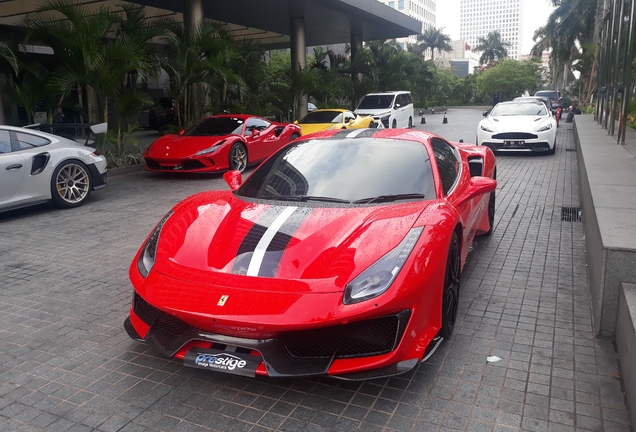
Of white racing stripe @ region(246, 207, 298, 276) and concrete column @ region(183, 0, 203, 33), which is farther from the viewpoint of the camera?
concrete column @ region(183, 0, 203, 33)

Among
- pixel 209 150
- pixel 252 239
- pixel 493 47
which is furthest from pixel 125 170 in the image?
pixel 493 47

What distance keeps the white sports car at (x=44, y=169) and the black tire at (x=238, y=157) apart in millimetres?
3183

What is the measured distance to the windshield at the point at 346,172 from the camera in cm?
399

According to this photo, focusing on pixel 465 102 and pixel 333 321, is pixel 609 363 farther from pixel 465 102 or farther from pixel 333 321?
pixel 465 102

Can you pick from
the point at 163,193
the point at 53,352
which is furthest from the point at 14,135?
the point at 53,352

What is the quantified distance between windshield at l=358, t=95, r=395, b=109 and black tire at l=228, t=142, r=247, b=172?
1053 cm

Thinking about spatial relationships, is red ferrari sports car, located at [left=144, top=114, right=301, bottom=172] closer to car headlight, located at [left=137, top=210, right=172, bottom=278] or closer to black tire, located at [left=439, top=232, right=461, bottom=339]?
car headlight, located at [left=137, top=210, right=172, bottom=278]

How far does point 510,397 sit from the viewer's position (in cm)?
299

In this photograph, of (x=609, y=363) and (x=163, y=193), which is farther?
(x=163, y=193)

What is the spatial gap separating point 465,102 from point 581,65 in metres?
29.3

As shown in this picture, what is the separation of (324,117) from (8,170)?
1069cm

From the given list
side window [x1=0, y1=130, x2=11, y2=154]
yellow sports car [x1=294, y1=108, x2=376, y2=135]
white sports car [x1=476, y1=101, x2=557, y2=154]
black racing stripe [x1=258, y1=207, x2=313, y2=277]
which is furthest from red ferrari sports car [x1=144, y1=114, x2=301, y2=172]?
black racing stripe [x1=258, y1=207, x2=313, y2=277]

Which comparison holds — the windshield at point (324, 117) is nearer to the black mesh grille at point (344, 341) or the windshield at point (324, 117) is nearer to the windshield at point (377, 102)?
the windshield at point (377, 102)

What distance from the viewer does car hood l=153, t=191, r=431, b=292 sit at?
9.88ft
